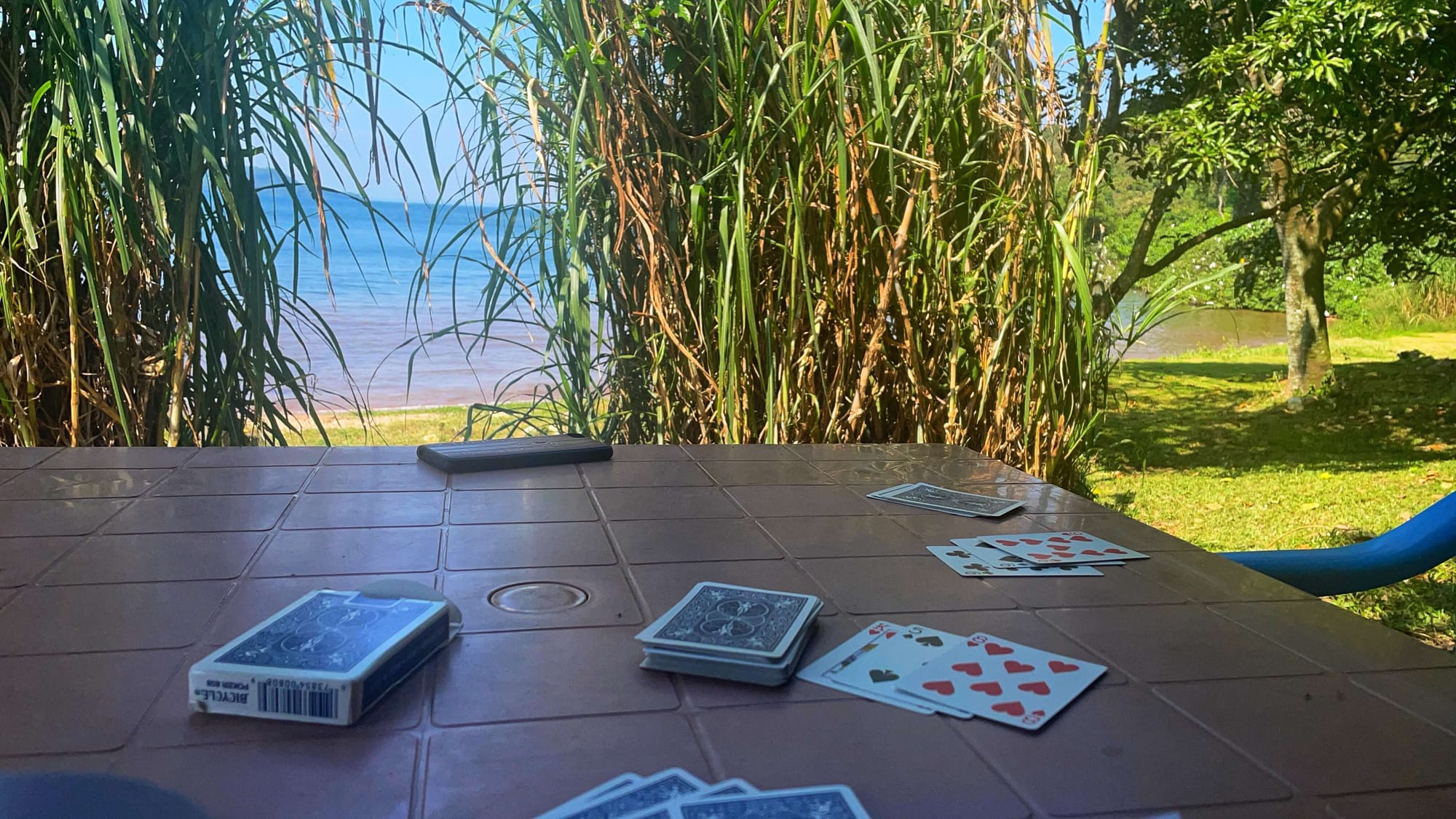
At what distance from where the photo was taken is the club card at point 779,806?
19.7 inches

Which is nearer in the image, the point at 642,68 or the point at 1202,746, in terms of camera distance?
the point at 1202,746

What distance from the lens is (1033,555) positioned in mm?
976

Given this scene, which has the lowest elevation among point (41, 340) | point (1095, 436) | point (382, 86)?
point (1095, 436)

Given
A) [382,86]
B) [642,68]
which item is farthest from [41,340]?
[642,68]

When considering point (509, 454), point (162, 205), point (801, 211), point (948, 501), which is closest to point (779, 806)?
point (948, 501)

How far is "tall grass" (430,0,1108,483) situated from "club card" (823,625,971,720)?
101cm

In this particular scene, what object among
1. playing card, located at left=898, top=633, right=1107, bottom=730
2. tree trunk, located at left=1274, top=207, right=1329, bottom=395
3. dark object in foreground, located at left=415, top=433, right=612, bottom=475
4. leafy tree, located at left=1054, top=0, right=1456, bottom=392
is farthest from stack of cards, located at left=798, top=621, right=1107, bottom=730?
tree trunk, located at left=1274, top=207, right=1329, bottom=395

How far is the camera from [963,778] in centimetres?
56

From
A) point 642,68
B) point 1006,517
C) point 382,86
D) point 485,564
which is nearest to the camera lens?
point 485,564

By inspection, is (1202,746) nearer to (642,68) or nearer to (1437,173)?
(642,68)

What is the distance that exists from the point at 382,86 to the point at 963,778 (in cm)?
160

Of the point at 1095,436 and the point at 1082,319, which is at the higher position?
the point at 1082,319

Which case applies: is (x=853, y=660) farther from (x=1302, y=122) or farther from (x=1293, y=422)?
(x=1293, y=422)

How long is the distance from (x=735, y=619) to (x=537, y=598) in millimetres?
188
